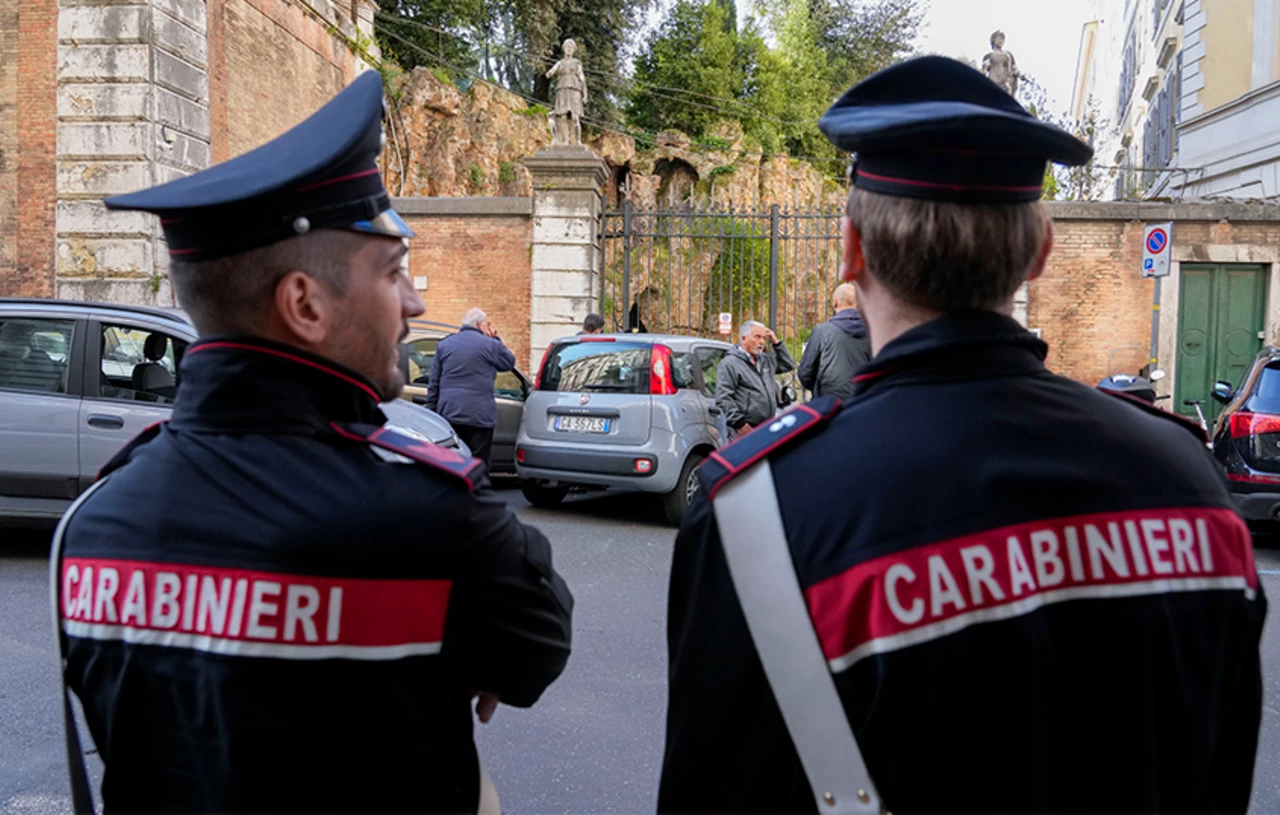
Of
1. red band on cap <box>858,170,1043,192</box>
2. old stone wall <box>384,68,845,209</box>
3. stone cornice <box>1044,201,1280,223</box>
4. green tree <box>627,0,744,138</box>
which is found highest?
green tree <box>627,0,744,138</box>

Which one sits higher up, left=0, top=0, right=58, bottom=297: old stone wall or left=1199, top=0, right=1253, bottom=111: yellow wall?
left=1199, top=0, right=1253, bottom=111: yellow wall

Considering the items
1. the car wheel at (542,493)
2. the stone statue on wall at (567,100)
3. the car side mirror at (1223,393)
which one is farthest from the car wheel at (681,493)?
the stone statue on wall at (567,100)

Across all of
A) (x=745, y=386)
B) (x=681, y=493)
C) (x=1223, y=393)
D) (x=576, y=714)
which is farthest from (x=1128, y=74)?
(x=576, y=714)

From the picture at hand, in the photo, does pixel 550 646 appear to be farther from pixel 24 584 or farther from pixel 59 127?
pixel 59 127

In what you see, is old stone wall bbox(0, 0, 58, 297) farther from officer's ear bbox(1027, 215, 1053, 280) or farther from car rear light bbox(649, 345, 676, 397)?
officer's ear bbox(1027, 215, 1053, 280)

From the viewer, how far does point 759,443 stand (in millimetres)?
1312

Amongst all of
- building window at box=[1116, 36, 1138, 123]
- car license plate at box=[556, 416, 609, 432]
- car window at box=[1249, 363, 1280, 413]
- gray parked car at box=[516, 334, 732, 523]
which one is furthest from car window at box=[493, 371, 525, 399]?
building window at box=[1116, 36, 1138, 123]

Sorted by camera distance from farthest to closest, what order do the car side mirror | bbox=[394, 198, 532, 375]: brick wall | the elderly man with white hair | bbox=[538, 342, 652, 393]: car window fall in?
bbox=[394, 198, 532, 375]: brick wall < the elderly man with white hair < the car side mirror < bbox=[538, 342, 652, 393]: car window

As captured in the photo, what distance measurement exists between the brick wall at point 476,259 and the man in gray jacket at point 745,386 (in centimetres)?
701

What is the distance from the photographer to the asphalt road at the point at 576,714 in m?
3.74

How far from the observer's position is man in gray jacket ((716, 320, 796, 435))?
28.4 feet

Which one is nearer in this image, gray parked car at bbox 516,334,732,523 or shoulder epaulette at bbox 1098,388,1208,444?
shoulder epaulette at bbox 1098,388,1208,444

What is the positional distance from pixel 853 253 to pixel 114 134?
590 inches

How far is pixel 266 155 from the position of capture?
1.43 metres
